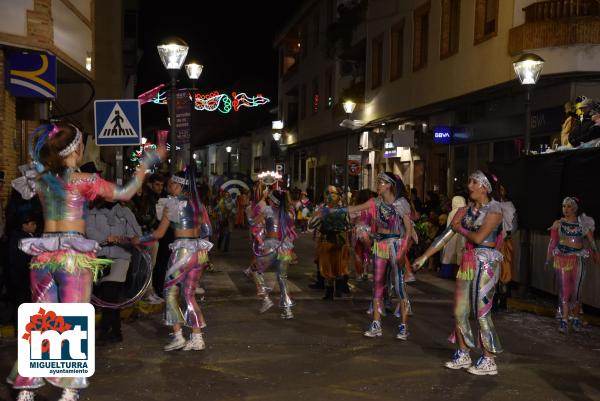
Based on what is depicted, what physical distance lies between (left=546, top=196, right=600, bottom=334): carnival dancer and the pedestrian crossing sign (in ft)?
21.0

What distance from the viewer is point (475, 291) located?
23.6 ft

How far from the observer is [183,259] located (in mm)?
7879

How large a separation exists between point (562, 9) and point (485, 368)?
40.9ft

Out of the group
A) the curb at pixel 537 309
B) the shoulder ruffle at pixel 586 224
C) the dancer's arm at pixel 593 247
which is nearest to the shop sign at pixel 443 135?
the curb at pixel 537 309

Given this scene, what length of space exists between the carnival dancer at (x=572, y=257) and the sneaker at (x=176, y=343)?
5.01 m

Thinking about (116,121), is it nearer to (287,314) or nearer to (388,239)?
(287,314)

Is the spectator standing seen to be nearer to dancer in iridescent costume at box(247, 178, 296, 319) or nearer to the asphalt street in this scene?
the asphalt street

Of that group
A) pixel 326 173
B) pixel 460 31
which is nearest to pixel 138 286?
pixel 460 31

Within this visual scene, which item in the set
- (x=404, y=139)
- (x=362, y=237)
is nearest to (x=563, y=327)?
(x=362, y=237)

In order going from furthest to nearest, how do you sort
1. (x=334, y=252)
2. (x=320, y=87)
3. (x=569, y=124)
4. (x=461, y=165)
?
(x=320, y=87) → (x=461, y=165) → (x=569, y=124) → (x=334, y=252)

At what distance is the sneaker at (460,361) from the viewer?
7.31m

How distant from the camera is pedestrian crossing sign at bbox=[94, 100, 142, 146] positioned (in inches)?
436

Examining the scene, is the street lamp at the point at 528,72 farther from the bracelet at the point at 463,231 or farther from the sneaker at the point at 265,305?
the bracelet at the point at 463,231

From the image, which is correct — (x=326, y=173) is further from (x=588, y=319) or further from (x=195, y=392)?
(x=195, y=392)
